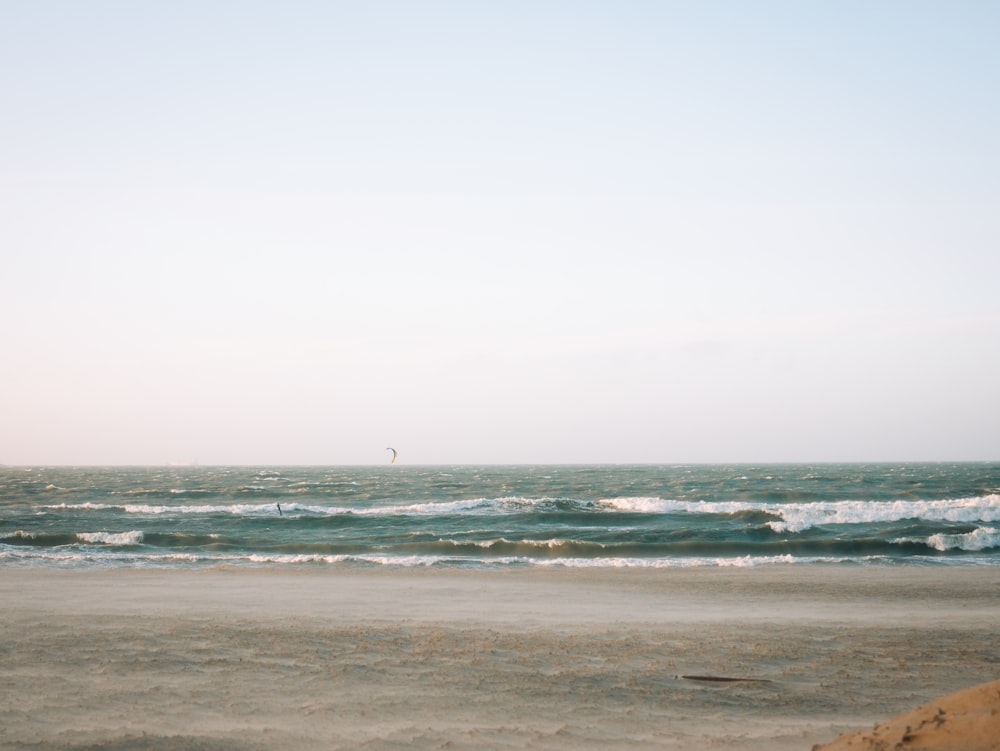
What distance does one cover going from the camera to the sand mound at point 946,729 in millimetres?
4812

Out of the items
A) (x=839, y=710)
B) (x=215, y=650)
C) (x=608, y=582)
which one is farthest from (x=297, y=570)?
(x=839, y=710)

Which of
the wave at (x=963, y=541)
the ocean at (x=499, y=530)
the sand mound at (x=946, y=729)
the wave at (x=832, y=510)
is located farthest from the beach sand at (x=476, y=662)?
the wave at (x=832, y=510)

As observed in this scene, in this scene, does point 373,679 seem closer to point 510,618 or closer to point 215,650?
point 215,650

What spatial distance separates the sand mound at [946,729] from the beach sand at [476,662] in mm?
1731

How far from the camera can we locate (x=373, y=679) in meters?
9.20

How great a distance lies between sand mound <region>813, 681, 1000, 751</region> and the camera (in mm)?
4812

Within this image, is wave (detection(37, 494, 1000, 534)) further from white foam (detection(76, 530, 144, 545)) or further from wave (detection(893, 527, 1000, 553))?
white foam (detection(76, 530, 144, 545))

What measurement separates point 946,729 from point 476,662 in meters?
6.03

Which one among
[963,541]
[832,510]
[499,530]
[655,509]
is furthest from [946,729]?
[655,509]

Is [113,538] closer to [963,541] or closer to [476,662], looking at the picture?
[476,662]

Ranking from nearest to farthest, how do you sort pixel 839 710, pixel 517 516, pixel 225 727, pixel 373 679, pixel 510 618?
1. pixel 225 727
2. pixel 839 710
3. pixel 373 679
4. pixel 510 618
5. pixel 517 516

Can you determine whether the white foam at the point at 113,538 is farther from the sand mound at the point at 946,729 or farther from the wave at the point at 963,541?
the sand mound at the point at 946,729

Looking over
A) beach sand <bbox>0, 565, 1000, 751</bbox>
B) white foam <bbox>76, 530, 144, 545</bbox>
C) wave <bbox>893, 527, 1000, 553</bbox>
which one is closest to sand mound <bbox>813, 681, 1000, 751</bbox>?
beach sand <bbox>0, 565, 1000, 751</bbox>

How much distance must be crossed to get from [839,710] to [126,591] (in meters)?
13.5
